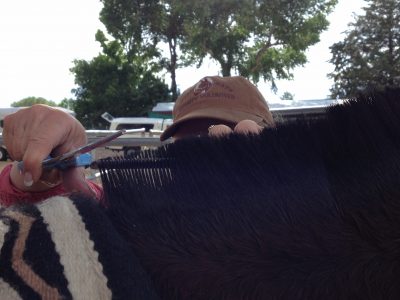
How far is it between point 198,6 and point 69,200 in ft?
61.7

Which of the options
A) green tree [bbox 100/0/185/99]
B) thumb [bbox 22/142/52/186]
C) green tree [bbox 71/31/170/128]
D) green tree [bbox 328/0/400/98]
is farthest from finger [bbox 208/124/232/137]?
green tree [bbox 71/31/170/128]

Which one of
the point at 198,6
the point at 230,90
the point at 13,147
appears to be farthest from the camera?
the point at 198,6

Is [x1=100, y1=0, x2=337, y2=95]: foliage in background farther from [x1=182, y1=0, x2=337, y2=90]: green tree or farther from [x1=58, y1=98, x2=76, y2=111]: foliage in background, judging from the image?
[x1=58, y1=98, x2=76, y2=111]: foliage in background

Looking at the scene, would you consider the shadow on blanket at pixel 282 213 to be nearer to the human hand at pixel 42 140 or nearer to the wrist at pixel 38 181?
the human hand at pixel 42 140

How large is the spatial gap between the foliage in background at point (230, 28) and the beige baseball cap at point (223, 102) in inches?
702


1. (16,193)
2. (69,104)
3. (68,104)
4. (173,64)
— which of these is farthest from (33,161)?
(68,104)

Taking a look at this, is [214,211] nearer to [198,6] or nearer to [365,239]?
[365,239]

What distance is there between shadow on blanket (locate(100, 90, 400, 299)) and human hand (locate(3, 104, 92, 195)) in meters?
0.26

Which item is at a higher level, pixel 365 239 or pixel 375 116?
pixel 375 116

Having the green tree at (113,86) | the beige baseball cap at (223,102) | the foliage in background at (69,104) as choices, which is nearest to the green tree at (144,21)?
the green tree at (113,86)

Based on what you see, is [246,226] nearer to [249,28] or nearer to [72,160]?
[72,160]

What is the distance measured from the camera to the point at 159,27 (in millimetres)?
20859

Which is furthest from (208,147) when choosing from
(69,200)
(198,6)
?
(198,6)

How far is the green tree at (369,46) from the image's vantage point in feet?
56.2
